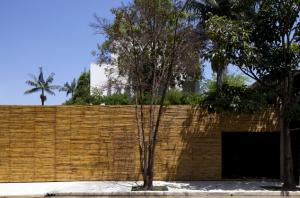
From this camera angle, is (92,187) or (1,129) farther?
(1,129)

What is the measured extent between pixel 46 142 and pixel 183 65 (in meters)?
6.20

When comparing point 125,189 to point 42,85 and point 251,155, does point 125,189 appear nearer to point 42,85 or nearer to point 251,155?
point 251,155

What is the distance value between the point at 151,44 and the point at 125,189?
5494mm

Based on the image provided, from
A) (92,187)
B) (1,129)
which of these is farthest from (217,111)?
(1,129)

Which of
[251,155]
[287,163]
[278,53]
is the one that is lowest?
[287,163]

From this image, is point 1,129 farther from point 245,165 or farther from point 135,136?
point 245,165

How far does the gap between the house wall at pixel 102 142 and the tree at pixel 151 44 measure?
1.12m

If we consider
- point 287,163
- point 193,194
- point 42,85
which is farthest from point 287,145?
point 42,85

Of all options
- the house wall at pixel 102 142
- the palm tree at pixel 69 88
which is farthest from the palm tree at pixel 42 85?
the house wall at pixel 102 142

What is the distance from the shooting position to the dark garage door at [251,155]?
827 inches

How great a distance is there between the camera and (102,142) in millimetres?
20562

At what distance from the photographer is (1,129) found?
20297mm

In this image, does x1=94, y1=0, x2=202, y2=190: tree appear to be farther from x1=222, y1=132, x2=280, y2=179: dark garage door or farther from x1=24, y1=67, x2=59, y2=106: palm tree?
x1=24, y1=67, x2=59, y2=106: palm tree

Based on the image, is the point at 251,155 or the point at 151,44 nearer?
the point at 151,44
